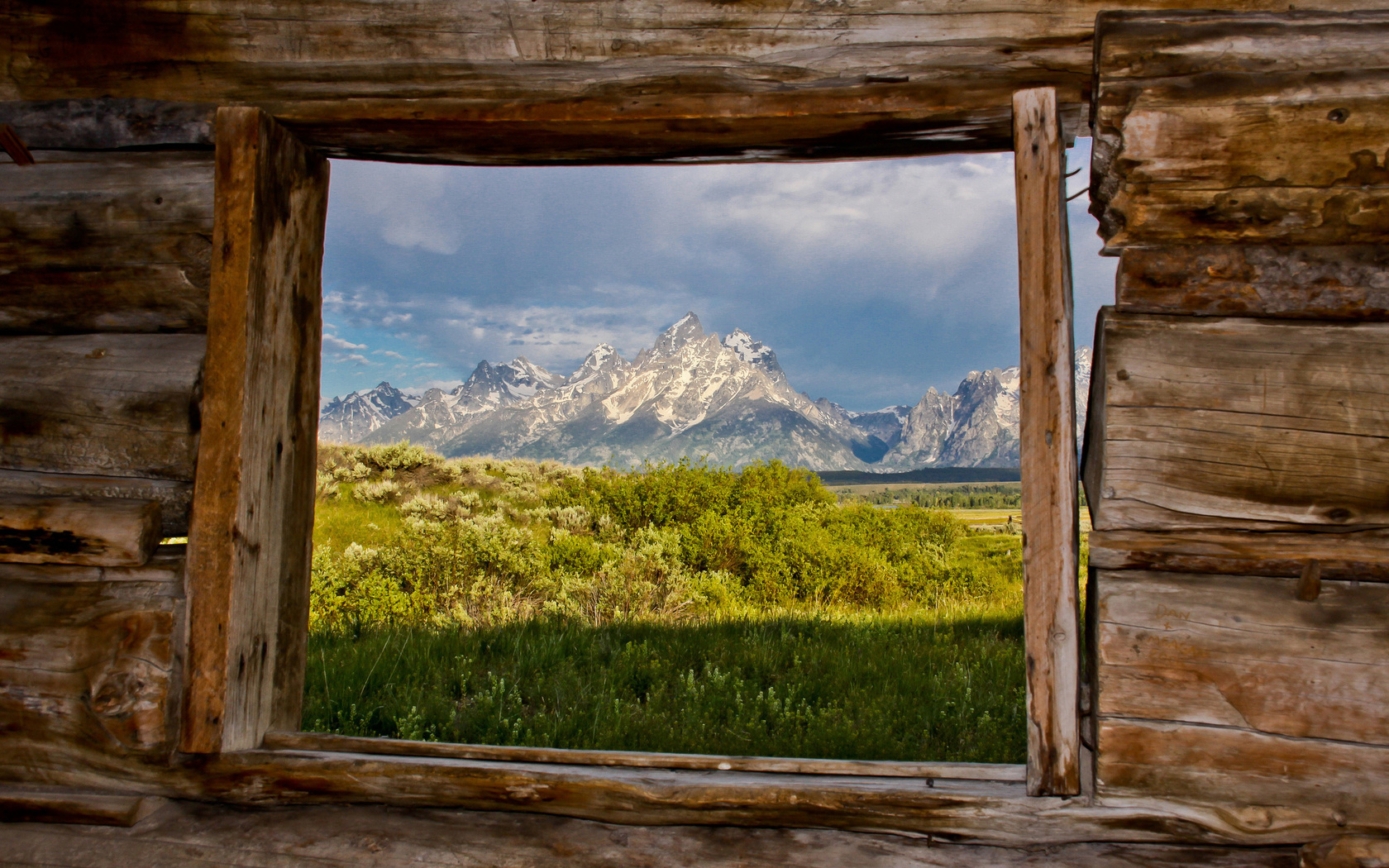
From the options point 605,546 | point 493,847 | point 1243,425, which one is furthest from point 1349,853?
point 605,546

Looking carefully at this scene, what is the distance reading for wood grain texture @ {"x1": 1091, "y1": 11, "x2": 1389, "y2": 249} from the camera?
1993mm

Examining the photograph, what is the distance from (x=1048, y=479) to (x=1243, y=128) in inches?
44.0

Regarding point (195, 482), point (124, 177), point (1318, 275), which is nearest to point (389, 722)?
point (195, 482)

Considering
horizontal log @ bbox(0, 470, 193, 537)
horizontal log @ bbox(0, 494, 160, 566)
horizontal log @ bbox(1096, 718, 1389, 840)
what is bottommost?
horizontal log @ bbox(1096, 718, 1389, 840)

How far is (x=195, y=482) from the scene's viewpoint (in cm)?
238

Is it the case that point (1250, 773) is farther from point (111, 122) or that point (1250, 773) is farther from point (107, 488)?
point (111, 122)

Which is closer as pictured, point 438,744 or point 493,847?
point 493,847

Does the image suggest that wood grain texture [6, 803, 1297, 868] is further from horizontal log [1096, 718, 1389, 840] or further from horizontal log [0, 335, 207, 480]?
horizontal log [0, 335, 207, 480]

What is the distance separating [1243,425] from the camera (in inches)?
80.1

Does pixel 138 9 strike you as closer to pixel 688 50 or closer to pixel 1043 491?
pixel 688 50

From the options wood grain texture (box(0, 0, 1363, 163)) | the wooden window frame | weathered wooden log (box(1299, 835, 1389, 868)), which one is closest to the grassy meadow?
the wooden window frame

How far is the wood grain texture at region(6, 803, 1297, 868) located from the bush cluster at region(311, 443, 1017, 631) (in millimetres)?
3167

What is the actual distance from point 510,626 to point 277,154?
11.3 feet

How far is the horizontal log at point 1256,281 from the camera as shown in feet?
6.72
